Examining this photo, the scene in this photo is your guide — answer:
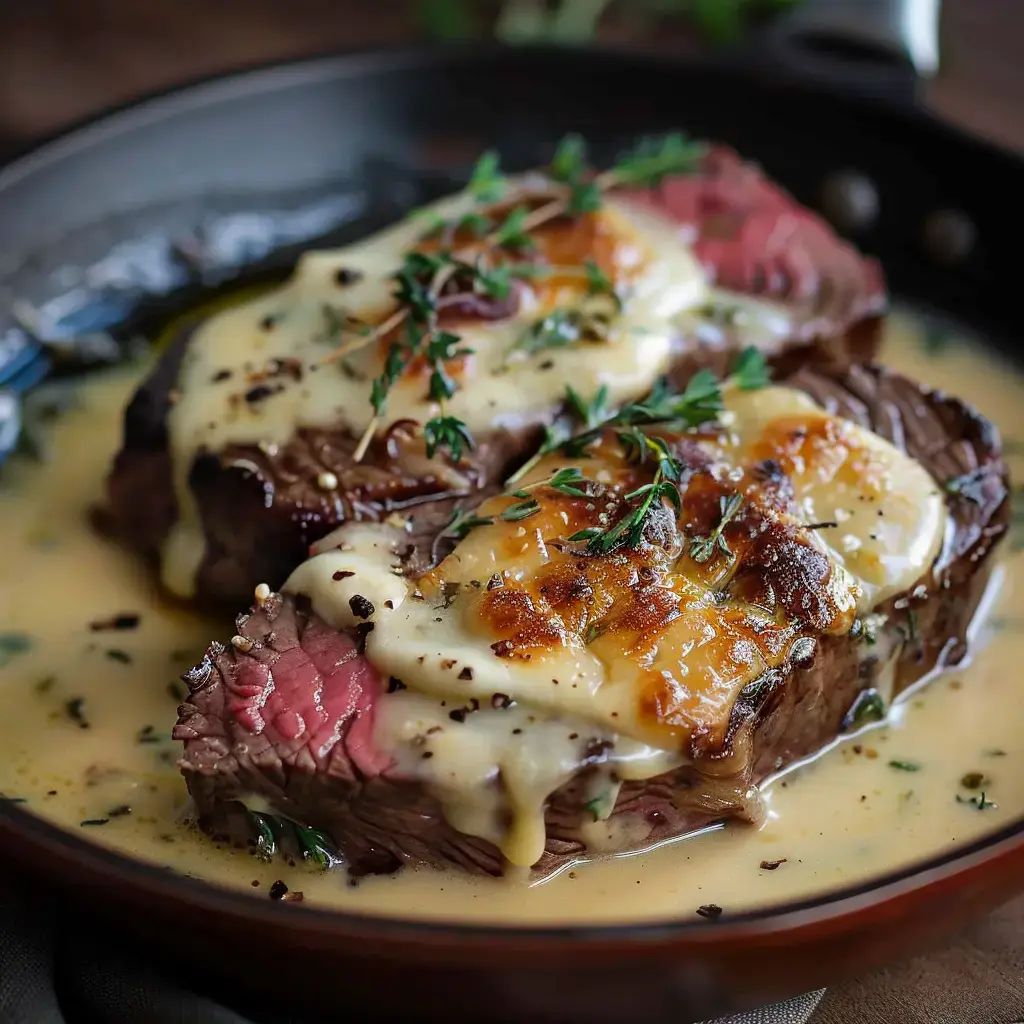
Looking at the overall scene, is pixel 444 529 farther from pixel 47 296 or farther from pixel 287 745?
pixel 47 296

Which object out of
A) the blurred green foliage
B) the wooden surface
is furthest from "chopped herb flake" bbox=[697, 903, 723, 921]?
the blurred green foliage

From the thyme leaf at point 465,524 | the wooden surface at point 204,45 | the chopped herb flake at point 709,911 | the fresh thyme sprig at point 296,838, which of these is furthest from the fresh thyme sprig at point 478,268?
the wooden surface at point 204,45

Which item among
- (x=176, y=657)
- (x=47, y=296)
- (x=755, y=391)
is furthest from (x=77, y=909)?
(x=47, y=296)

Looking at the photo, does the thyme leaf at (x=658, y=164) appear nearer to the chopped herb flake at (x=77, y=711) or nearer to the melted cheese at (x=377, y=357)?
the melted cheese at (x=377, y=357)

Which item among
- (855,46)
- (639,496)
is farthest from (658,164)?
(639,496)

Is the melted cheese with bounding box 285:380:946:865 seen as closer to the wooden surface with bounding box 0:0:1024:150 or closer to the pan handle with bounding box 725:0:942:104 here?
the pan handle with bounding box 725:0:942:104
